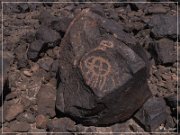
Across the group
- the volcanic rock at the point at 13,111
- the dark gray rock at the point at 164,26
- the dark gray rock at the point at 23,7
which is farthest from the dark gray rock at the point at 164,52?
the dark gray rock at the point at 23,7

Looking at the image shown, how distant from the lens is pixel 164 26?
5.62 meters

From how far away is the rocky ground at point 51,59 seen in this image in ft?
15.5

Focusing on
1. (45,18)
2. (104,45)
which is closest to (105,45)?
(104,45)

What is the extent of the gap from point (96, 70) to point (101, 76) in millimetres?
91

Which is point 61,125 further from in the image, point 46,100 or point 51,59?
point 51,59

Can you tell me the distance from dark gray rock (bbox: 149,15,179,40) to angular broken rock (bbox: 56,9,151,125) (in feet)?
2.78

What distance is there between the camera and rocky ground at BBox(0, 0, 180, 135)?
15.5ft

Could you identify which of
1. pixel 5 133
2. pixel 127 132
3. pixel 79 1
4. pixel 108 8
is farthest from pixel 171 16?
pixel 5 133

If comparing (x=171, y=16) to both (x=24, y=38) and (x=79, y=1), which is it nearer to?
(x=79, y=1)

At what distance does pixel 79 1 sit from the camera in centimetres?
629

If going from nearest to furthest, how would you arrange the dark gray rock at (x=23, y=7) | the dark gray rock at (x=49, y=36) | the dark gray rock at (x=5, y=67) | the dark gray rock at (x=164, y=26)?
the dark gray rock at (x=5, y=67) < the dark gray rock at (x=49, y=36) < the dark gray rock at (x=164, y=26) < the dark gray rock at (x=23, y=7)

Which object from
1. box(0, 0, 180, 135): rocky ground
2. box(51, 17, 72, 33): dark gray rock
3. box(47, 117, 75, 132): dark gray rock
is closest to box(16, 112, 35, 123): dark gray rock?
box(0, 0, 180, 135): rocky ground

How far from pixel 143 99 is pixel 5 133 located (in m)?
1.44

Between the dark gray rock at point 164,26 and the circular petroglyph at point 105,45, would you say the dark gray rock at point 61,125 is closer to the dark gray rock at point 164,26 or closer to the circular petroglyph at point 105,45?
the circular petroglyph at point 105,45
